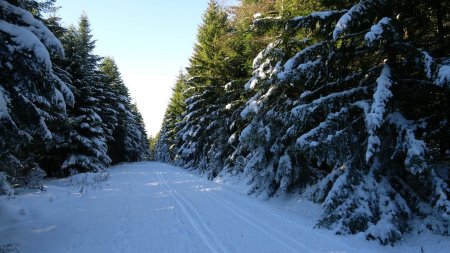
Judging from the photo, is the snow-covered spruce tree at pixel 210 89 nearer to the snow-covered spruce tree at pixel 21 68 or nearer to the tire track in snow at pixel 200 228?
the tire track in snow at pixel 200 228

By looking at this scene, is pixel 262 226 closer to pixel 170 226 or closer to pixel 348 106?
pixel 170 226

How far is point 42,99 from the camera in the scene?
390 inches

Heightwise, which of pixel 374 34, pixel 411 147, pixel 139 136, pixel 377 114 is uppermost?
pixel 139 136

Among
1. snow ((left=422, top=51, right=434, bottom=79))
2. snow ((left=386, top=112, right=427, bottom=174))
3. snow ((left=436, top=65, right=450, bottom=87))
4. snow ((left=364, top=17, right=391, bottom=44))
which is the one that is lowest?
snow ((left=386, top=112, right=427, bottom=174))

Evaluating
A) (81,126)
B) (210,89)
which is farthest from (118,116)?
(210,89)

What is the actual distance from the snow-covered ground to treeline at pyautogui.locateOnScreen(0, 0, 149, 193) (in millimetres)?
1528

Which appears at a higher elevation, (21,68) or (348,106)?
(21,68)

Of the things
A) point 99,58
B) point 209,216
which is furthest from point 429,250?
point 99,58

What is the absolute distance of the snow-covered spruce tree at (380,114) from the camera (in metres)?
7.63

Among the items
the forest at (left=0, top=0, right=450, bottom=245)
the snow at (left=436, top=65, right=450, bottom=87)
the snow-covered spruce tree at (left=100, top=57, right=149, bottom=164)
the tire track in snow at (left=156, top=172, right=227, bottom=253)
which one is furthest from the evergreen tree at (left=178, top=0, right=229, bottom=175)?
the snow at (left=436, top=65, right=450, bottom=87)

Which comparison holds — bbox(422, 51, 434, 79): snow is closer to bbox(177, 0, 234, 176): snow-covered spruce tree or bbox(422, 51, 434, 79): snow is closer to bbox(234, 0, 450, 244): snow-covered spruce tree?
bbox(234, 0, 450, 244): snow-covered spruce tree

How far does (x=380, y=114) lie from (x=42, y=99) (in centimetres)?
888

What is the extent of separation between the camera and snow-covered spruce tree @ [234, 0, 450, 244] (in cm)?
763

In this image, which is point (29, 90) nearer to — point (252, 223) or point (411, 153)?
point (252, 223)
